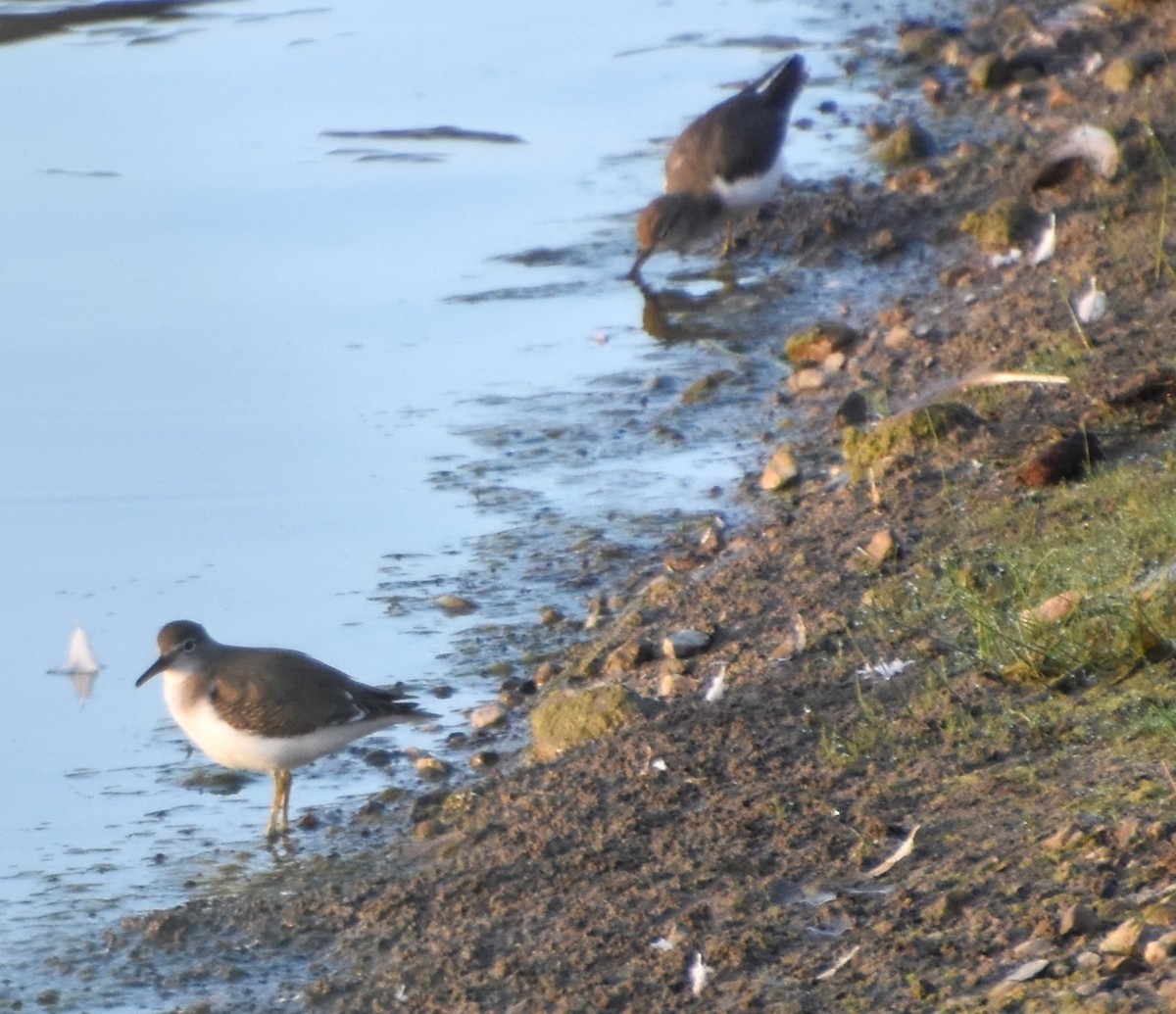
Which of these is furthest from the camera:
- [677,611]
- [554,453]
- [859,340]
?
[859,340]

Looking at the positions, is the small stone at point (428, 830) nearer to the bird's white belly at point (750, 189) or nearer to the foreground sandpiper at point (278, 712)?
the foreground sandpiper at point (278, 712)

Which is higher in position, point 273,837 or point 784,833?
point 784,833

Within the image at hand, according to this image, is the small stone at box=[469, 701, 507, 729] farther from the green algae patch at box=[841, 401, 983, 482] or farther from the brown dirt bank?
the green algae patch at box=[841, 401, 983, 482]

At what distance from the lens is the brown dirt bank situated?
3.78 meters

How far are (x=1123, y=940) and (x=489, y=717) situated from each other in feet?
8.31

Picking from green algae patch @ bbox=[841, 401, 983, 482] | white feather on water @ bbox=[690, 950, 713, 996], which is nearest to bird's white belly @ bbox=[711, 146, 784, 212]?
green algae patch @ bbox=[841, 401, 983, 482]

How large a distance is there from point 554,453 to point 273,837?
104 inches

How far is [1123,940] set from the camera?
11.4ft

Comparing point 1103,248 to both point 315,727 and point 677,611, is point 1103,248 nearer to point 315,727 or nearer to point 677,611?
point 677,611

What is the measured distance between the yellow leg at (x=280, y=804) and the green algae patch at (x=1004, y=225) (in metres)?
4.34

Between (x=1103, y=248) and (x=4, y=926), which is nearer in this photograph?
(x=4, y=926)

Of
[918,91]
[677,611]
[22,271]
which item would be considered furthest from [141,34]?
[677,611]

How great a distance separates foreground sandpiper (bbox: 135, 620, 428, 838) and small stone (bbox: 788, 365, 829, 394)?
108 inches

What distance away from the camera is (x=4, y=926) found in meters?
4.75
